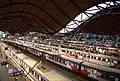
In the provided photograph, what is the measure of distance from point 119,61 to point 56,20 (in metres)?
6.31

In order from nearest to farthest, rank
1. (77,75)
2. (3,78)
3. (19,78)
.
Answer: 1. (77,75)
2. (19,78)
3. (3,78)

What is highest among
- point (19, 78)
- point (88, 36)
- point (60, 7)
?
point (60, 7)

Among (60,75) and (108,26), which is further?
(108,26)

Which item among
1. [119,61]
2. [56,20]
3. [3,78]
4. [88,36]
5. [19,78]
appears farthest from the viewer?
[88,36]

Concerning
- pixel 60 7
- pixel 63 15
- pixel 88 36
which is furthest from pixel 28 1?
pixel 88 36

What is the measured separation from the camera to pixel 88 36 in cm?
2183

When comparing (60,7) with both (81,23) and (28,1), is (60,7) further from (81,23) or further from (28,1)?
(81,23)

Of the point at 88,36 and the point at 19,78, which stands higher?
the point at 88,36

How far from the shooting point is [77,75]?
7.59 metres

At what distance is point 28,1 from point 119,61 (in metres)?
6.16

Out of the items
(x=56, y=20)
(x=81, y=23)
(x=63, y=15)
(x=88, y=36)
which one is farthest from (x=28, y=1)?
(x=88, y=36)

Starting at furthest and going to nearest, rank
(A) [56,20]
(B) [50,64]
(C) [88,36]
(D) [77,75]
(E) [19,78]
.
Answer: (C) [88,36] → (A) [56,20] → (E) [19,78] → (B) [50,64] → (D) [77,75]

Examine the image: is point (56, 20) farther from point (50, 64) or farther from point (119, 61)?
point (119, 61)

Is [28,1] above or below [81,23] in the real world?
above
